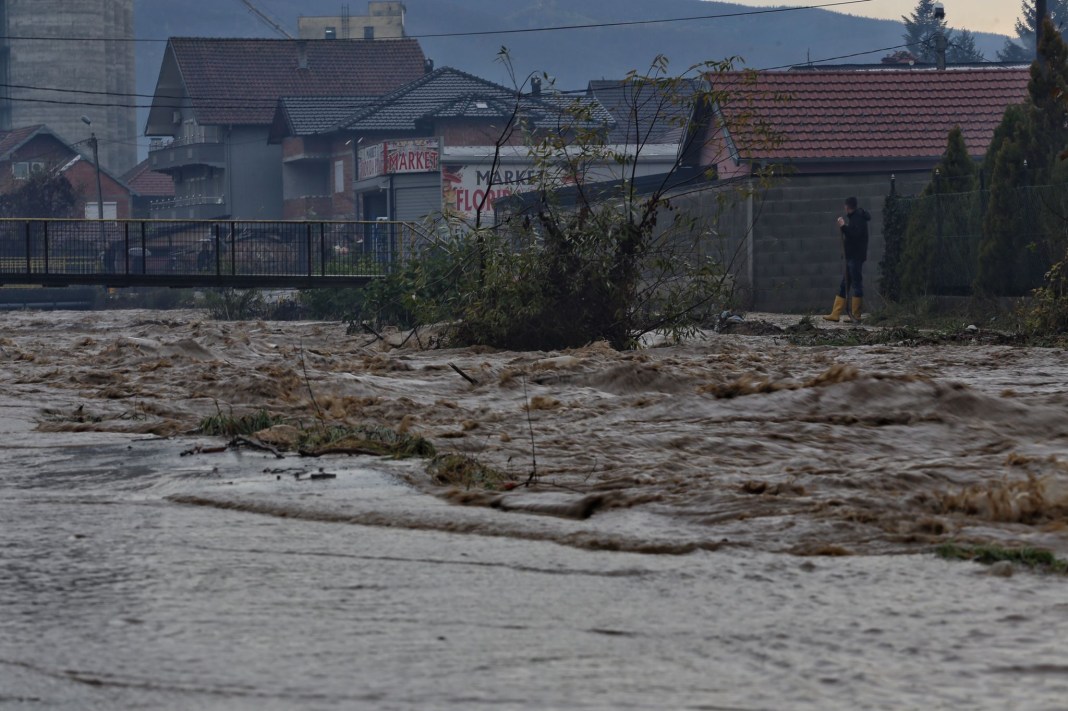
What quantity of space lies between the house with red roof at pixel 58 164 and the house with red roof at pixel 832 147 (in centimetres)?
5212

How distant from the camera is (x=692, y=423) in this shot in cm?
853

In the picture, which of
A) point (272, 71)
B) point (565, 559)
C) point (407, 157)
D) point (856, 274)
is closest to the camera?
point (565, 559)

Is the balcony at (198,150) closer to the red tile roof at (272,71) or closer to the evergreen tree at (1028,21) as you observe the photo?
the red tile roof at (272,71)

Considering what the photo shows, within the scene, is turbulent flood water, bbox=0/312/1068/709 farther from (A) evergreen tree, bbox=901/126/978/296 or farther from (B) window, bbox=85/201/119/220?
(B) window, bbox=85/201/119/220

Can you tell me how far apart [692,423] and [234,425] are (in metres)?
2.39

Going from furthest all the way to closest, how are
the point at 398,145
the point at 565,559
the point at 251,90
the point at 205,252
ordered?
the point at 251,90, the point at 398,145, the point at 205,252, the point at 565,559

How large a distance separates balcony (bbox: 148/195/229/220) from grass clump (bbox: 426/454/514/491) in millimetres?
69627

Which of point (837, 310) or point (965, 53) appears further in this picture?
point (965, 53)

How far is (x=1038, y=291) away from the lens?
1659 centimetres

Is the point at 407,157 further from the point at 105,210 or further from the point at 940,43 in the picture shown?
the point at 105,210

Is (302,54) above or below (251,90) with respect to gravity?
above

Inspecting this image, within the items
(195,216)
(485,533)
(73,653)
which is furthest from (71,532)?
(195,216)

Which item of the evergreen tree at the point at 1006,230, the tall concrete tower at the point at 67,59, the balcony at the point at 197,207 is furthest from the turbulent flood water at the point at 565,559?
the tall concrete tower at the point at 67,59

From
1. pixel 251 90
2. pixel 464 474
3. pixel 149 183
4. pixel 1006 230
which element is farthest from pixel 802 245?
pixel 149 183
